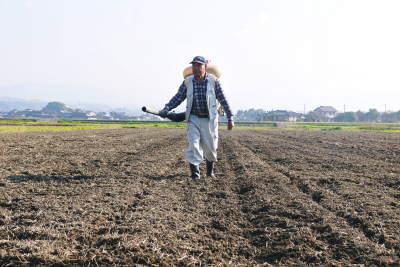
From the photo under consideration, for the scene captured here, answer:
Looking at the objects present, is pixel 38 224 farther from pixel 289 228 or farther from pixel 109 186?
pixel 289 228

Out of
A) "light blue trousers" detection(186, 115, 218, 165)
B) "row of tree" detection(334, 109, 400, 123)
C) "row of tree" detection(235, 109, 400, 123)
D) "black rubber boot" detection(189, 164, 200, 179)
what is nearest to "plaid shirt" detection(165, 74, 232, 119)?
"light blue trousers" detection(186, 115, 218, 165)

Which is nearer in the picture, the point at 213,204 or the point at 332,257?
the point at 332,257

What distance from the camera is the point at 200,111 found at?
20.8 ft

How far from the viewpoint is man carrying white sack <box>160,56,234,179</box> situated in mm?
6238

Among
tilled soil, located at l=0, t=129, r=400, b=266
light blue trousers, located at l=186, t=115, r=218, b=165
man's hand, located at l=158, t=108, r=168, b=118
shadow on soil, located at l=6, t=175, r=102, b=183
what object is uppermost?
man's hand, located at l=158, t=108, r=168, b=118

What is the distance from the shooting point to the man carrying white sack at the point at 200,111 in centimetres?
624

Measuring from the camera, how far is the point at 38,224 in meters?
3.42

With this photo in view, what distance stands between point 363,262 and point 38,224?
298cm

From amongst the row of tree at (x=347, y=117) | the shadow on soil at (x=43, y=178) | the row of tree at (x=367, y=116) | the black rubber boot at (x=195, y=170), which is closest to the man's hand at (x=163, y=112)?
the black rubber boot at (x=195, y=170)

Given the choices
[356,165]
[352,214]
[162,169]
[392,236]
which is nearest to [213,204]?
[352,214]

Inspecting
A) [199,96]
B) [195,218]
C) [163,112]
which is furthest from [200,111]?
[195,218]

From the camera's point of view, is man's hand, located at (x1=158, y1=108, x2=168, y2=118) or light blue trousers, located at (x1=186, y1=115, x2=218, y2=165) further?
man's hand, located at (x1=158, y1=108, x2=168, y2=118)

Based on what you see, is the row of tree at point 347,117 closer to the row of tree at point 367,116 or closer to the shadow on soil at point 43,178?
the row of tree at point 367,116

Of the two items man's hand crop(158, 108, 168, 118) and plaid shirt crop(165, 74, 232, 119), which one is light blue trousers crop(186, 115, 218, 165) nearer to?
plaid shirt crop(165, 74, 232, 119)
